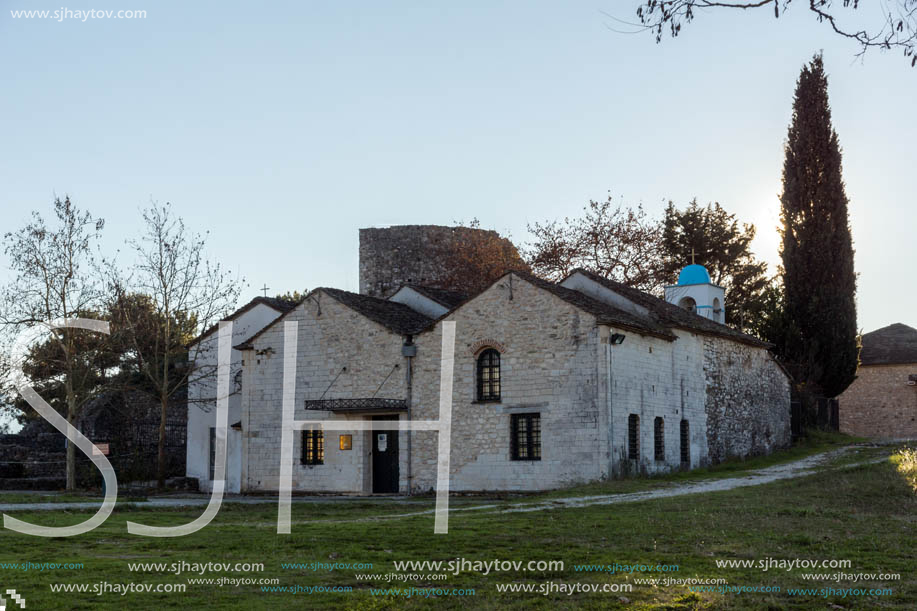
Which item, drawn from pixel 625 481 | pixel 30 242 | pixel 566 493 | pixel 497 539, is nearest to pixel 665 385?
pixel 625 481

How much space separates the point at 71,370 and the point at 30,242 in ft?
13.7

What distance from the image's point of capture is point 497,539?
13.3 meters

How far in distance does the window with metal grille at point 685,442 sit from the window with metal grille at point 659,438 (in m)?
1.72

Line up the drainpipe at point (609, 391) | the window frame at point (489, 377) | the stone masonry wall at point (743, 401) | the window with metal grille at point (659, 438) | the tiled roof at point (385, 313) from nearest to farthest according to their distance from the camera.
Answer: the drainpipe at point (609, 391)
the window frame at point (489, 377)
the window with metal grille at point (659, 438)
the tiled roof at point (385, 313)
the stone masonry wall at point (743, 401)

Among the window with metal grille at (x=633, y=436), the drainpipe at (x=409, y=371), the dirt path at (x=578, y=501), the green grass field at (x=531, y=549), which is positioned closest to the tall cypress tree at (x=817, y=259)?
the dirt path at (x=578, y=501)

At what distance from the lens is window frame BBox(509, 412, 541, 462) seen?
2723 cm

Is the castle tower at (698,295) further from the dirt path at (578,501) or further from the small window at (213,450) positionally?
the small window at (213,450)

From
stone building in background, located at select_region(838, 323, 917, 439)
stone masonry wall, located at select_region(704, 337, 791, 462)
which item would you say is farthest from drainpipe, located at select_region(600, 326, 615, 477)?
stone building in background, located at select_region(838, 323, 917, 439)

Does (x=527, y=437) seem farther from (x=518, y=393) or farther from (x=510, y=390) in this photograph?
(x=510, y=390)

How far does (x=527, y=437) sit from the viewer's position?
27.4 m

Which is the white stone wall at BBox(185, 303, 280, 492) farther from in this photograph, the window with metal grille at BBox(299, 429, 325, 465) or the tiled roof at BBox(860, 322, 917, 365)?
the tiled roof at BBox(860, 322, 917, 365)

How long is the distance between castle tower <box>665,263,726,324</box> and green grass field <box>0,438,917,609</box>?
1975 cm

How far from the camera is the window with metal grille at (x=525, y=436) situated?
27250 millimetres

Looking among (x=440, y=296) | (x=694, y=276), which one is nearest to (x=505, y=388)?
(x=440, y=296)
